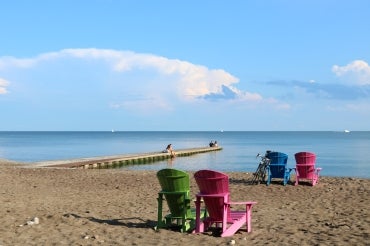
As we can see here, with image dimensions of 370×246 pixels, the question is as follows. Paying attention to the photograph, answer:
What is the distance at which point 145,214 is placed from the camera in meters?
10.1

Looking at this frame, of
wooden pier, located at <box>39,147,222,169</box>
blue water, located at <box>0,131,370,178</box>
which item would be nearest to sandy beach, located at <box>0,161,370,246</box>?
wooden pier, located at <box>39,147,222,169</box>

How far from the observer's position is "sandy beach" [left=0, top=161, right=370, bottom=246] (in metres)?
7.57

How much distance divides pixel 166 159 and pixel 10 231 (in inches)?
1368

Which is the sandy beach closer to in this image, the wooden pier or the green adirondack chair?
the green adirondack chair

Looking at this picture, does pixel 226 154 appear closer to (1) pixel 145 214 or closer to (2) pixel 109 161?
(2) pixel 109 161

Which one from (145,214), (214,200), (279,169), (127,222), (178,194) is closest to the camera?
(214,200)

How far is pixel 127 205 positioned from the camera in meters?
11.4

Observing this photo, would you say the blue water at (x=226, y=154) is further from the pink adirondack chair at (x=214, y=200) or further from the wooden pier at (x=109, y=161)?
the pink adirondack chair at (x=214, y=200)

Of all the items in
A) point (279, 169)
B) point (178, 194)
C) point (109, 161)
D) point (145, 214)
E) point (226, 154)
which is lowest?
point (226, 154)

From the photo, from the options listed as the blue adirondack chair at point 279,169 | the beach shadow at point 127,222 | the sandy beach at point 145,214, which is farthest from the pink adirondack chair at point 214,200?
the blue adirondack chair at point 279,169

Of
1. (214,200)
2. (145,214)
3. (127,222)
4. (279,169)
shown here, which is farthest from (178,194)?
(279,169)

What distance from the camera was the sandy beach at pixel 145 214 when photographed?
298 inches

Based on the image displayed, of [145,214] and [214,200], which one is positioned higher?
[214,200]

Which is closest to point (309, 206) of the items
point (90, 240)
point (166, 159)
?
point (90, 240)
